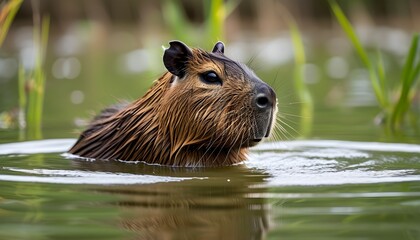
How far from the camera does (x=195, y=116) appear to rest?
513cm

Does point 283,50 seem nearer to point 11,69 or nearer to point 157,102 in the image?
point 11,69

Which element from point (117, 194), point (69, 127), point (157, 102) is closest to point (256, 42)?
point (69, 127)

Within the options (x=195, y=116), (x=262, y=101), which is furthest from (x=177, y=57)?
(x=262, y=101)

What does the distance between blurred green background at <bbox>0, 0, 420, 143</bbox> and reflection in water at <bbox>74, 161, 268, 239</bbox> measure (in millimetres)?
894

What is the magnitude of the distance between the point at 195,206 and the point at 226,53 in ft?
28.1

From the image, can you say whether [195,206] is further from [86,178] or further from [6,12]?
[6,12]

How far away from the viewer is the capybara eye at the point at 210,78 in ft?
16.9

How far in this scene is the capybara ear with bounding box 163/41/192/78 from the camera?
202 inches

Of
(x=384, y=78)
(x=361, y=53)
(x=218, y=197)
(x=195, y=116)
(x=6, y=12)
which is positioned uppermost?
(x=6, y=12)

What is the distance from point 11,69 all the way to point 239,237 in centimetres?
1038

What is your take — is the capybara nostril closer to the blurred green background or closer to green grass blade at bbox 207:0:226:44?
the blurred green background

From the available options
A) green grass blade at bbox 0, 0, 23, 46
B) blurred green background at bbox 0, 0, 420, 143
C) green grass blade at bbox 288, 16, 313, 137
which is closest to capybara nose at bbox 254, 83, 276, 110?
blurred green background at bbox 0, 0, 420, 143

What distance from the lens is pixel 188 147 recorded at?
17.1ft

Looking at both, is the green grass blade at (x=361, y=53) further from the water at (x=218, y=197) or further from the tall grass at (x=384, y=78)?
the water at (x=218, y=197)
